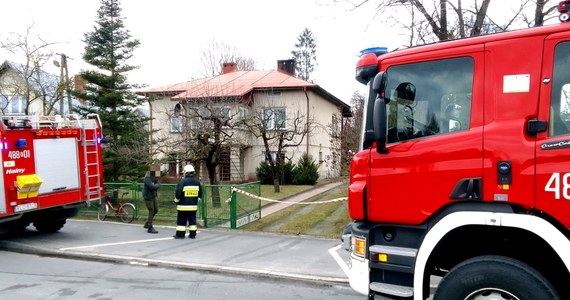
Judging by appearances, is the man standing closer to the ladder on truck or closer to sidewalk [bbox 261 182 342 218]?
the ladder on truck

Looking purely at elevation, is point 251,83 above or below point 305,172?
above

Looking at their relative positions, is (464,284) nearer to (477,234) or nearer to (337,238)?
(477,234)

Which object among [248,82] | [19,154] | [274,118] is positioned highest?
[248,82]

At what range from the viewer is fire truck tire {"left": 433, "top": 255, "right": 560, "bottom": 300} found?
3652 millimetres

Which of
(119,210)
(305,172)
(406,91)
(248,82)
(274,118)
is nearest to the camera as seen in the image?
(406,91)

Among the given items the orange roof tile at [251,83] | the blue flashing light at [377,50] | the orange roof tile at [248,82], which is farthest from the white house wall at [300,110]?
the blue flashing light at [377,50]

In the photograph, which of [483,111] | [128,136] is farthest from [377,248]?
[128,136]

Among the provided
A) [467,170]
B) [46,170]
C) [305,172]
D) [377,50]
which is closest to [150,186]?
[46,170]

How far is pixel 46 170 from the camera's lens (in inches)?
409

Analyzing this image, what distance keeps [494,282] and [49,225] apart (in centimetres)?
1094

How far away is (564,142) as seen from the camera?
3.60m

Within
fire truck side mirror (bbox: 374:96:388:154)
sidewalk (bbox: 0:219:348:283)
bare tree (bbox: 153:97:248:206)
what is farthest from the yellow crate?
fire truck side mirror (bbox: 374:96:388:154)

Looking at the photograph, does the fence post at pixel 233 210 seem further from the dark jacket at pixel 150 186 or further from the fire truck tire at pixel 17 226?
the fire truck tire at pixel 17 226

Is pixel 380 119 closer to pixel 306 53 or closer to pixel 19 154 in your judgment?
pixel 19 154
